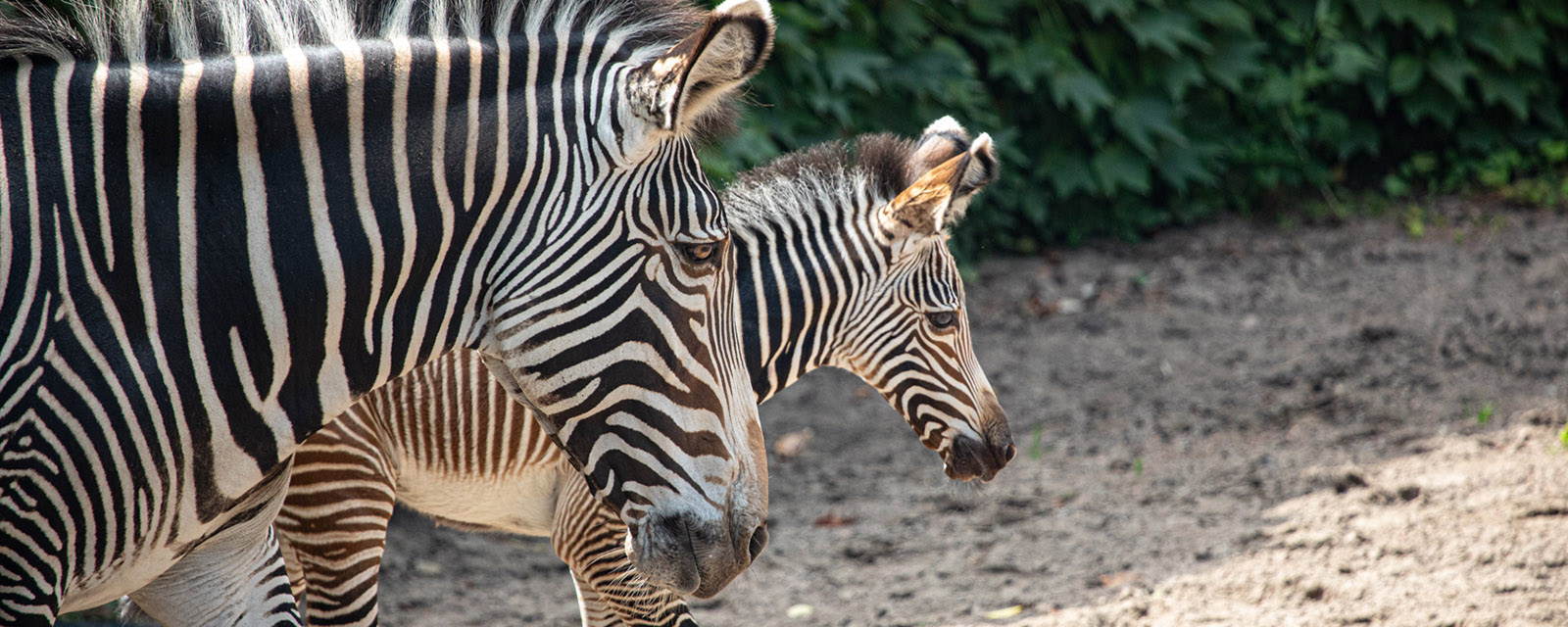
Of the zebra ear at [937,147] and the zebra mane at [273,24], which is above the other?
the zebra mane at [273,24]

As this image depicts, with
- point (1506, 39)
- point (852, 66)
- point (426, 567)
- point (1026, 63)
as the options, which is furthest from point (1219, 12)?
point (426, 567)

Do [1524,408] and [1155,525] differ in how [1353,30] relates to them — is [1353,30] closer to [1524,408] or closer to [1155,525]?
[1524,408]

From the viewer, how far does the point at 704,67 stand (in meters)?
2.01

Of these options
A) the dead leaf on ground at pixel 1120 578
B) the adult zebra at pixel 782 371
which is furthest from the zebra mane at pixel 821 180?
the dead leaf on ground at pixel 1120 578

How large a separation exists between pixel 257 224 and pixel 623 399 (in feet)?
2.26

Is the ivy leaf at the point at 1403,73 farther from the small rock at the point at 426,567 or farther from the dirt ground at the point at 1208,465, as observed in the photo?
the small rock at the point at 426,567

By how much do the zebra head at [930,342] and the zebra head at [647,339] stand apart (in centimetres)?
162

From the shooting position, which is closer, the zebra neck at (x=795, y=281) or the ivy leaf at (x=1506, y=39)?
the zebra neck at (x=795, y=281)

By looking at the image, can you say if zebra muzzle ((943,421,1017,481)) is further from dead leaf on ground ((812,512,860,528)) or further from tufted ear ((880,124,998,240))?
dead leaf on ground ((812,512,860,528))

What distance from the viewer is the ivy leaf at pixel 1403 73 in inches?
352

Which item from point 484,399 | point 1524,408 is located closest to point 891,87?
point 1524,408

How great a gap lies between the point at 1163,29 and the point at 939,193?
18.1 feet

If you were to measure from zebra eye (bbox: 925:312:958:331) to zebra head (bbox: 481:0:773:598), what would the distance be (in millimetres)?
1660

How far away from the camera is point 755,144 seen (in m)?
6.44
